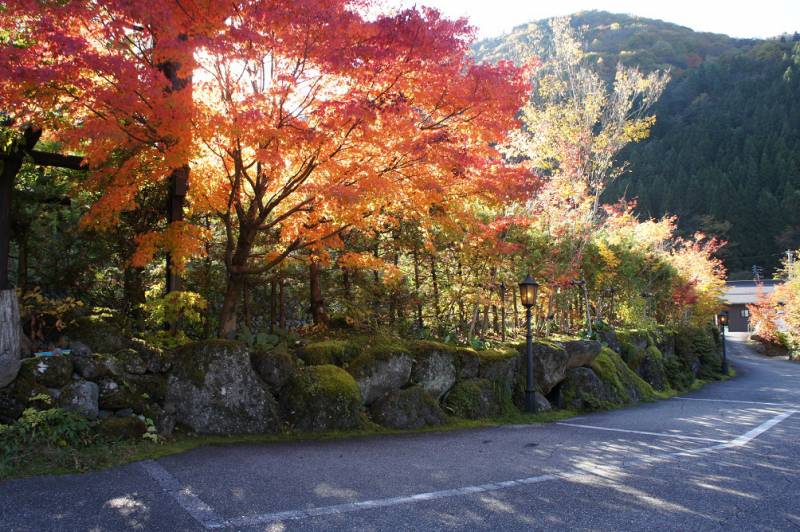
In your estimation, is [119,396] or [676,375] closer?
[119,396]

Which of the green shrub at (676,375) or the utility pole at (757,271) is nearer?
the green shrub at (676,375)

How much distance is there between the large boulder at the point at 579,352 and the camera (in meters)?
9.11

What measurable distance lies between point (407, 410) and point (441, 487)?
2528 millimetres

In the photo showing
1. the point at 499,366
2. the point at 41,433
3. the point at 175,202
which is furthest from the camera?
the point at 499,366

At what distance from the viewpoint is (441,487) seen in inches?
157

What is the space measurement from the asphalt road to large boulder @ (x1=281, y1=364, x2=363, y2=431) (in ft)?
1.49

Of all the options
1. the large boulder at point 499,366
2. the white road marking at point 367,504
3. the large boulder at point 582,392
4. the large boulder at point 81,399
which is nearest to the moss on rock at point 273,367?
the large boulder at point 81,399

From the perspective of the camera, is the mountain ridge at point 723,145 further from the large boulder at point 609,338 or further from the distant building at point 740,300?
the large boulder at point 609,338

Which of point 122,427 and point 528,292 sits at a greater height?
point 528,292

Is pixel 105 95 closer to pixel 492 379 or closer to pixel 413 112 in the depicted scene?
pixel 413 112

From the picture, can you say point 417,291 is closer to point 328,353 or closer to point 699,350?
point 328,353

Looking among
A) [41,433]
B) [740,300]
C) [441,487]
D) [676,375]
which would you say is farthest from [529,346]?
[740,300]

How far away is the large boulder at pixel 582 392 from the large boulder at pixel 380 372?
341cm

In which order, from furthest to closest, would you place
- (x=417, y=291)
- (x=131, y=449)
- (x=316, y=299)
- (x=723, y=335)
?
(x=723, y=335)
(x=417, y=291)
(x=316, y=299)
(x=131, y=449)
